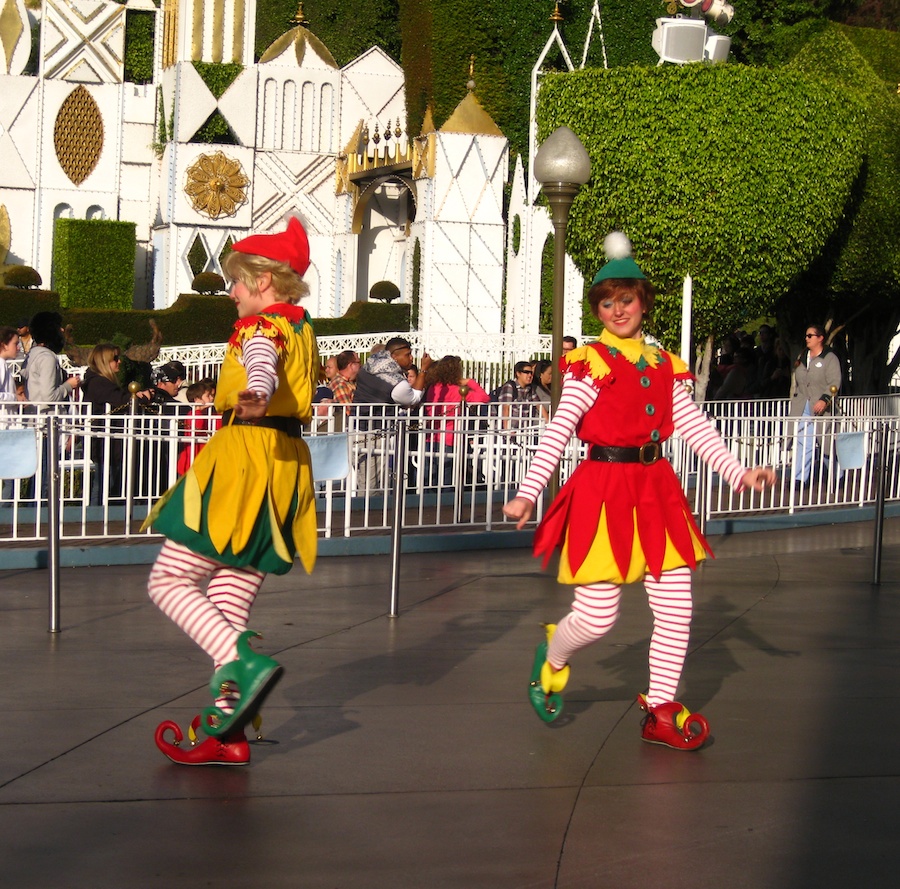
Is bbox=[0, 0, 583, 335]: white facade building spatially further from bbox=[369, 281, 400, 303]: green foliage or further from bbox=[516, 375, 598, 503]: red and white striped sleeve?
bbox=[516, 375, 598, 503]: red and white striped sleeve

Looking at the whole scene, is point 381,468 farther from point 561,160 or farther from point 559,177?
point 561,160

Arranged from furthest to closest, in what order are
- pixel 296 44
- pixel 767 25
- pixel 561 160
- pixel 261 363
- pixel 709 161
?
1. pixel 296 44
2. pixel 767 25
3. pixel 709 161
4. pixel 561 160
5. pixel 261 363

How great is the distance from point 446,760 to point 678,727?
→ 842 millimetres

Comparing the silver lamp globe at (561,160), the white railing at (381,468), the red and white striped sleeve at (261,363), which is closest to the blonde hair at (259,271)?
the red and white striped sleeve at (261,363)

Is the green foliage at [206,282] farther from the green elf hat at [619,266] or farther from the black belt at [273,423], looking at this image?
the black belt at [273,423]

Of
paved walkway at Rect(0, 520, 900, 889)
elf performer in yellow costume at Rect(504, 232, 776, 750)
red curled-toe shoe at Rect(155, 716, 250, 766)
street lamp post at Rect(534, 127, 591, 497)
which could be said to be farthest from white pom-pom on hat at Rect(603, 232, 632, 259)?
street lamp post at Rect(534, 127, 591, 497)

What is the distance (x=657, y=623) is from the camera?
5.45 meters

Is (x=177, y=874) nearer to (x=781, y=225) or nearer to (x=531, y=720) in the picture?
(x=531, y=720)

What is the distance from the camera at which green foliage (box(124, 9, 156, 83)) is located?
43594mm

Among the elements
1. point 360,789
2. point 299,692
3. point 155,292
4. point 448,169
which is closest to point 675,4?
point 448,169

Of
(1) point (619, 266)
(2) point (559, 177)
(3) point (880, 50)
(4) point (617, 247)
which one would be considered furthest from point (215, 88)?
(1) point (619, 266)

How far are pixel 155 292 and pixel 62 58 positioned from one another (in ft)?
22.2

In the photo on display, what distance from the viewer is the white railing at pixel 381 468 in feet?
36.8

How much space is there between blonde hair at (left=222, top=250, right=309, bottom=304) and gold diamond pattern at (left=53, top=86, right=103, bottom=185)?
123 ft
